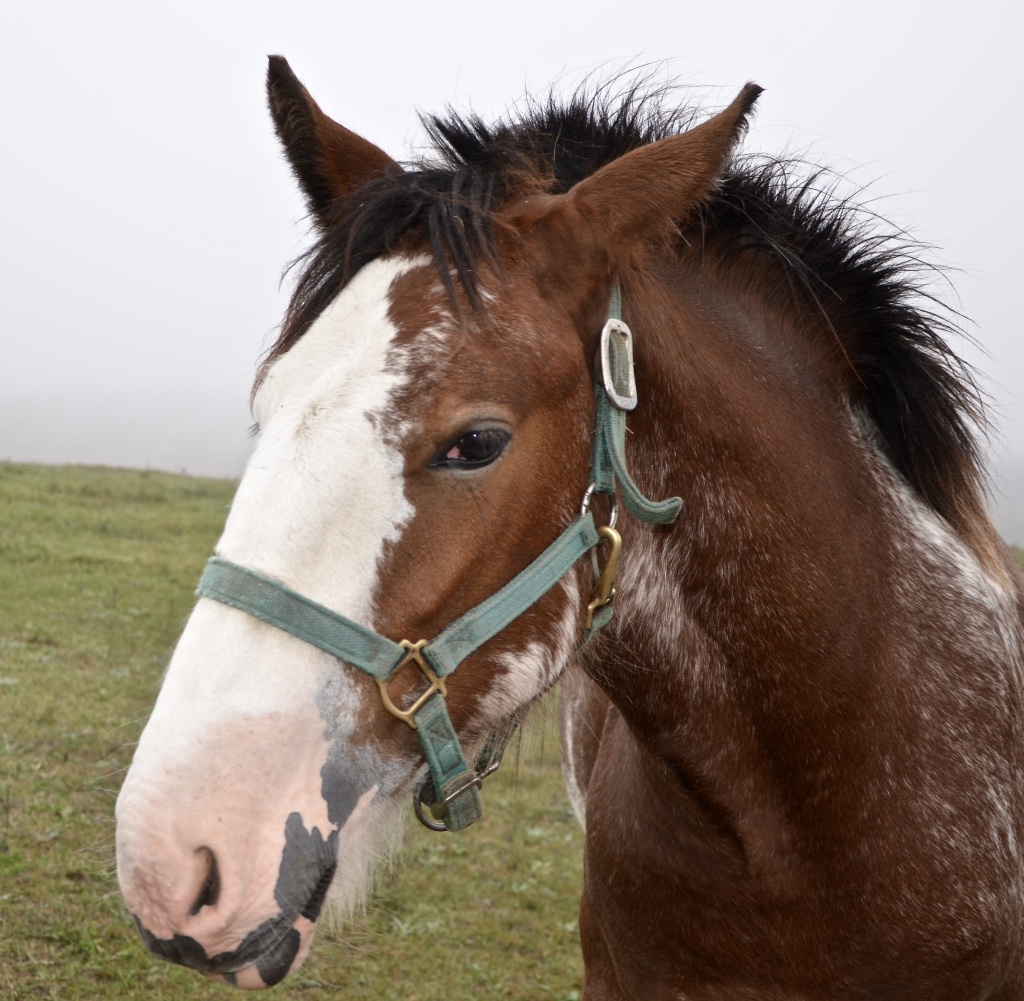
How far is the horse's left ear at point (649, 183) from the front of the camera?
6.95ft

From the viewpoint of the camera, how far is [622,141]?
2.56 meters

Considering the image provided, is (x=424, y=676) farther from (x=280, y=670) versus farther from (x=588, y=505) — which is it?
(x=588, y=505)

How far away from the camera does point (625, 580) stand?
2223 mm

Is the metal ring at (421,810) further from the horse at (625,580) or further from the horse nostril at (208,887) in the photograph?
the horse nostril at (208,887)

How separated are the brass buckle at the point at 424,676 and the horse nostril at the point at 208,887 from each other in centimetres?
40

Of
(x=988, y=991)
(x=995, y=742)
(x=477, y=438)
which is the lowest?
(x=988, y=991)

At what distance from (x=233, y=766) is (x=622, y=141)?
1.83 metres

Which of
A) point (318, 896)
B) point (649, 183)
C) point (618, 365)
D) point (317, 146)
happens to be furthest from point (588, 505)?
point (317, 146)

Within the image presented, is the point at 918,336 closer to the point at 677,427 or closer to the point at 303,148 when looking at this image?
the point at 677,427

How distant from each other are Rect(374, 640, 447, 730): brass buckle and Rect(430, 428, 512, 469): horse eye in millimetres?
346

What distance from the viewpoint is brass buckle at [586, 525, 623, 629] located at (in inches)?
82.3

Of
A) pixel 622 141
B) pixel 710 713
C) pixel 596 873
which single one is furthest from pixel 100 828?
pixel 622 141

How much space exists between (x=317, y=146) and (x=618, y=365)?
3.36 ft

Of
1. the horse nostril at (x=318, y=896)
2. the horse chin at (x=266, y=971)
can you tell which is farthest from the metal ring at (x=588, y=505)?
the horse chin at (x=266, y=971)
